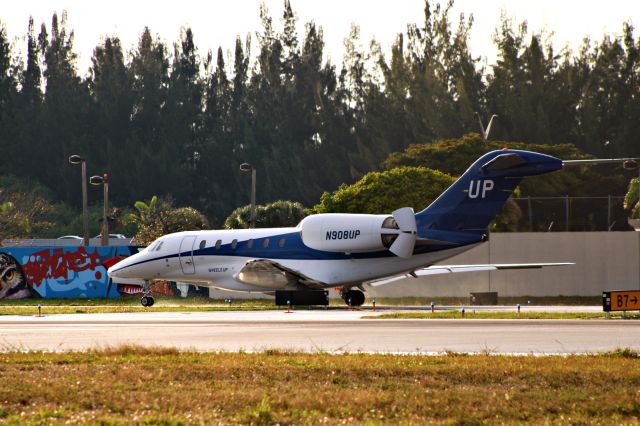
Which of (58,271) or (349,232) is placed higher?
(349,232)

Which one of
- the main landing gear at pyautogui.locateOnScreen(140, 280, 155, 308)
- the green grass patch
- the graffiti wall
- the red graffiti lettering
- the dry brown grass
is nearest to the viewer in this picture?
the dry brown grass

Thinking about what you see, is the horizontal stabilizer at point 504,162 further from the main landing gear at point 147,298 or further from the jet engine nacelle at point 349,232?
the main landing gear at point 147,298

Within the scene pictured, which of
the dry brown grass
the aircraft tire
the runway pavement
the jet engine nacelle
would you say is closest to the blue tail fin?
the jet engine nacelle

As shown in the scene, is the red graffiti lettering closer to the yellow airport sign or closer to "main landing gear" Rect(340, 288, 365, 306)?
"main landing gear" Rect(340, 288, 365, 306)

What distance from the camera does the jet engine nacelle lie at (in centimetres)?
4150

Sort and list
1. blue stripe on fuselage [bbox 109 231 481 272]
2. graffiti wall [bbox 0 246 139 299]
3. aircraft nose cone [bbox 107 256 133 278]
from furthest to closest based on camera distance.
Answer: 1. graffiti wall [bbox 0 246 139 299]
2. aircraft nose cone [bbox 107 256 133 278]
3. blue stripe on fuselage [bbox 109 231 481 272]

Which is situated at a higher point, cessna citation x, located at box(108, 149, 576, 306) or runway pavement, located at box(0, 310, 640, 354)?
cessna citation x, located at box(108, 149, 576, 306)

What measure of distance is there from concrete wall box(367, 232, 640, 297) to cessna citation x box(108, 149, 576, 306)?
8950 millimetres

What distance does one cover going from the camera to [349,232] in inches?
1670

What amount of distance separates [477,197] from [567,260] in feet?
43.7

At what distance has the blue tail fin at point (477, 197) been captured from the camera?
133ft

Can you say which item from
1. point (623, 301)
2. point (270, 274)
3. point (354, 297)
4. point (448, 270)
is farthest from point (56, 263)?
point (623, 301)

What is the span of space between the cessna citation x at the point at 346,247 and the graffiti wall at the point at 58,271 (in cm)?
883

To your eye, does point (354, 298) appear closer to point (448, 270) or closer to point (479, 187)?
point (448, 270)
